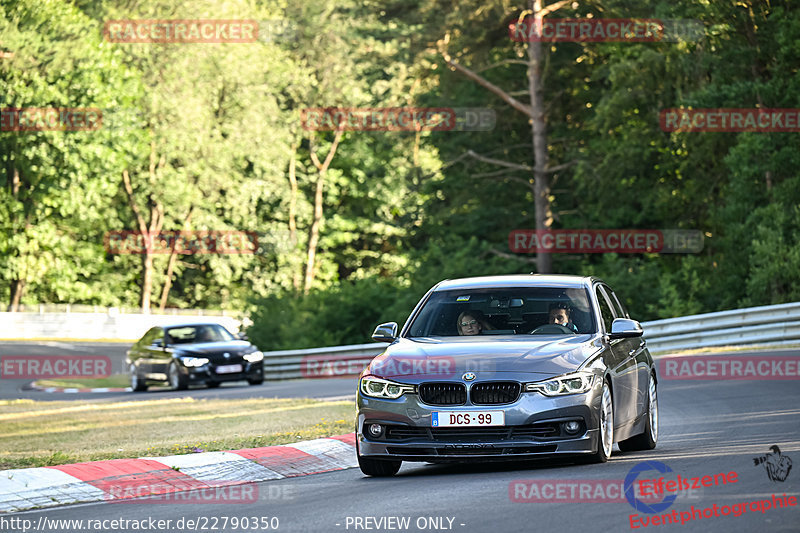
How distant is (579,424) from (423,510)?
6.78 feet

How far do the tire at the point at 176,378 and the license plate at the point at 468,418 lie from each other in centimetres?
2022

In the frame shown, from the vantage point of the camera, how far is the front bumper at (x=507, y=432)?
394 inches

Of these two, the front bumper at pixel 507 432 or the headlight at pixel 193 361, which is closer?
the front bumper at pixel 507 432

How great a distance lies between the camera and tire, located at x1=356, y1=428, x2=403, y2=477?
35.0 feet

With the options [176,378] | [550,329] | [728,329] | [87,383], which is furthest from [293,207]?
[550,329]

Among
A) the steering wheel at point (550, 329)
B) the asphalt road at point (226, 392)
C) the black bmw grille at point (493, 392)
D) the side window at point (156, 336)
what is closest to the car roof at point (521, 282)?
the steering wheel at point (550, 329)

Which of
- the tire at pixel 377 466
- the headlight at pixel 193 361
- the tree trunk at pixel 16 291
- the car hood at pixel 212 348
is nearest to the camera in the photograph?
the tire at pixel 377 466

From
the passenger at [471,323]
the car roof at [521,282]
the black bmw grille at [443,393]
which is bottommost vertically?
the black bmw grille at [443,393]

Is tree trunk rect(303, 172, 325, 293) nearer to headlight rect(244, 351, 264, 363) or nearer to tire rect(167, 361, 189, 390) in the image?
headlight rect(244, 351, 264, 363)

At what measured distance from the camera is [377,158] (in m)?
74.1

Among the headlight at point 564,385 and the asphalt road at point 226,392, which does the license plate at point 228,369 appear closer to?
the asphalt road at point 226,392

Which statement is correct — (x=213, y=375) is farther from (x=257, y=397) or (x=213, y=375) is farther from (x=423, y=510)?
(x=423, y=510)

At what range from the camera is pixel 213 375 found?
97.5ft

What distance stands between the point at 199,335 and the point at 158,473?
801 inches
